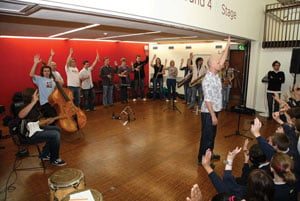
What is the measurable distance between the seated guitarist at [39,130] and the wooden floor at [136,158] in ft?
0.59

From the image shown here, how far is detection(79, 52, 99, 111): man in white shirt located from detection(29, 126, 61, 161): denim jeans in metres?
3.74

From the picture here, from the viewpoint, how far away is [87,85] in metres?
7.34

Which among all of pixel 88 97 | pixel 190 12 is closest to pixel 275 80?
pixel 190 12

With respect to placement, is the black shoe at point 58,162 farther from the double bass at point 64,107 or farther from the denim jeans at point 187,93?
the denim jeans at point 187,93

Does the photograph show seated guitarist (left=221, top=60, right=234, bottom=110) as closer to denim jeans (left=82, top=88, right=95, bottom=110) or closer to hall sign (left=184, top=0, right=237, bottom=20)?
hall sign (left=184, top=0, right=237, bottom=20)

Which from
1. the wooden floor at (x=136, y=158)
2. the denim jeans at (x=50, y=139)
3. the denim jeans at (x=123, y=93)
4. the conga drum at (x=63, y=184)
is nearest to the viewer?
the conga drum at (x=63, y=184)

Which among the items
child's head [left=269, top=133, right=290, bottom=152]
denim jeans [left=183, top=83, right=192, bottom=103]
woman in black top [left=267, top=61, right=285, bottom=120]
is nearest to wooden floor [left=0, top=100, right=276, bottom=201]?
woman in black top [left=267, top=61, right=285, bottom=120]

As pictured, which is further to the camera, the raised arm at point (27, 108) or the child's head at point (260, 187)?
the raised arm at point (27, 108)

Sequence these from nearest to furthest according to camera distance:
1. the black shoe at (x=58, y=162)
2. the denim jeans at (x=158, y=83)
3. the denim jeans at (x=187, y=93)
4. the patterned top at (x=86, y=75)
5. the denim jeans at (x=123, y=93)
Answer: the black shoe at (x=58, y=162) < the patterned top at (x=86, y=75) < the denim jeans at (x=187, y=93) < the denim jeans at (x=123, y=93) < the denim jeans at (x=158, y=83)

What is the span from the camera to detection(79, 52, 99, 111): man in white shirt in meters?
7.13

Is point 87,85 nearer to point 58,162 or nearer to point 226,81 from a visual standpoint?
point 58,162

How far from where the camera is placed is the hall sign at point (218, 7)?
3.91 m

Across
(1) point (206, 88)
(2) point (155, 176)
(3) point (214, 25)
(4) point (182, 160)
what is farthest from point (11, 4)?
(3) point (214, 25)

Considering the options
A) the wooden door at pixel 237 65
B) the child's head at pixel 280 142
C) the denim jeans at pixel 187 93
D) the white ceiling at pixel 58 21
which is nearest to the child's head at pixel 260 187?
the child's head at pixel 280 142
